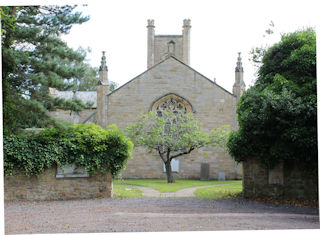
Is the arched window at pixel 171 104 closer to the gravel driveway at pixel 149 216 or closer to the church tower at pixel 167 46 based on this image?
the church tower at pixel 167 46

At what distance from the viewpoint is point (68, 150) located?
13180 millimetres

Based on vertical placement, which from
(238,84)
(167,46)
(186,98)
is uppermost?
(167,46)

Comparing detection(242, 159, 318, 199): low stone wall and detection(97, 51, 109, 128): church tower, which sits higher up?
detection(97, 51, 109, 128): church tower

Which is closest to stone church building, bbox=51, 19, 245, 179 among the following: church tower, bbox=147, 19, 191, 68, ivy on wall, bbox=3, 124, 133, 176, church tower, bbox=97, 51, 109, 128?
church tower, bbox=97, 51, 109, 128

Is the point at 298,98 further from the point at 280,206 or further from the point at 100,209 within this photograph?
the point at 100,209

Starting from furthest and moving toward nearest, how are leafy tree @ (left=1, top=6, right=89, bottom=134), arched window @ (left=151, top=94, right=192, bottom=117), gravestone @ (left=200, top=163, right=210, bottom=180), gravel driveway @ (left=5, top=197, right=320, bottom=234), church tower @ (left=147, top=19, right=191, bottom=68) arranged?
1. church tower @ (left=147, top=19, right=191, bottom=68)
2. arched window @ (left=151, top=94, right=192, bottom=117)
3. gravestone @ (left=200, top=163, right=210, bottom=180)
4. leafy tree @ (left=1, top=6, right=89, bottom=134)
5. gravel driveway @ (left=5, top=197, right=320, bottom=234)

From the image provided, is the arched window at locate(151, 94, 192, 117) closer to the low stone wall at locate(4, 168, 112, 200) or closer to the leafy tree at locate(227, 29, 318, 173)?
the leafy tree at locate(227, 29, 318, 173)

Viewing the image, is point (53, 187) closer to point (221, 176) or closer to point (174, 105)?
point (174, 105)

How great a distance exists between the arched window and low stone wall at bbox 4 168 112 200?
11.6 m

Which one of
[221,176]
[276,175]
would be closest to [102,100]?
[221,176]

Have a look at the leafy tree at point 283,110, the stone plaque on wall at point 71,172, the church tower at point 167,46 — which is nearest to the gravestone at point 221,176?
the leafy tree at point 283,110

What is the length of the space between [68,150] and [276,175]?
24.7ft

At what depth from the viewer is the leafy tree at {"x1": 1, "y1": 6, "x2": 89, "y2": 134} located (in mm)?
13969

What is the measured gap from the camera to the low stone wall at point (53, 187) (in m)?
12.7
